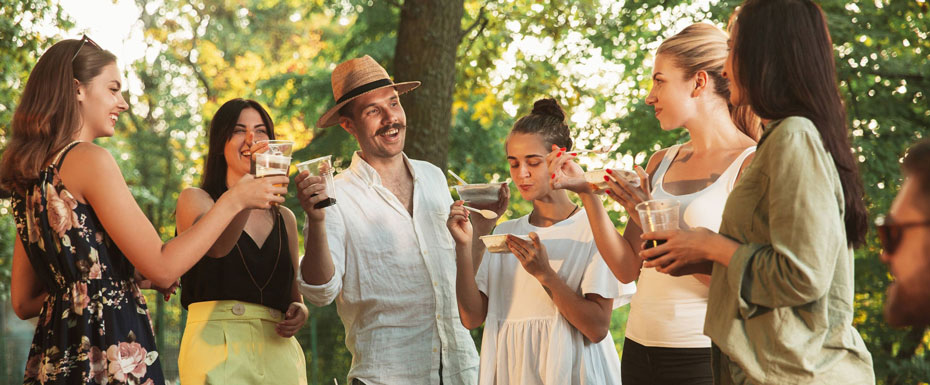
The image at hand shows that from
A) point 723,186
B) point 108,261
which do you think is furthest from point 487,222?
point 108,261

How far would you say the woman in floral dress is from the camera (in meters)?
3.10

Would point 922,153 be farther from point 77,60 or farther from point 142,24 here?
point 142,24

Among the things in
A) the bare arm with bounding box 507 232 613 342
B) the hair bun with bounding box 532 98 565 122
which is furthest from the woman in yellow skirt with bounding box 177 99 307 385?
the hair bun with bounding box 532 98 565 122

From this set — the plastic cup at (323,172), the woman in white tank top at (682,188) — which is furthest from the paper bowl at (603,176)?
the plastic cup at (323,172)

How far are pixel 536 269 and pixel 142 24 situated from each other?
2238 centimetres

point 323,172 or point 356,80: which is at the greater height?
point 356,80

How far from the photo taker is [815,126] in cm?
233

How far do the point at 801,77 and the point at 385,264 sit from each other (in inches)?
92.9

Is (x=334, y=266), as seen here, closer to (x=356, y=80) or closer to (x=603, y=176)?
(x=356, y=80)

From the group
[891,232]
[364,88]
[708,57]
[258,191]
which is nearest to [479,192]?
[364,88]

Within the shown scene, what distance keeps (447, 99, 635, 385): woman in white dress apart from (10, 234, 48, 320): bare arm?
1.76 metres

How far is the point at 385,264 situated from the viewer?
417 cm

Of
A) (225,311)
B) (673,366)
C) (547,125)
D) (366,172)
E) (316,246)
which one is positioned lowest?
(673,366)

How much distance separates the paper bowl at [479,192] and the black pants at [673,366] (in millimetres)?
1006
